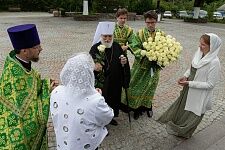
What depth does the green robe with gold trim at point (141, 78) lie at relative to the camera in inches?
231

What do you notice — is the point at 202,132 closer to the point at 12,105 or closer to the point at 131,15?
the point at 12,105

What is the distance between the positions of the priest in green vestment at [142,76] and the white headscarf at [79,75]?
305 cm

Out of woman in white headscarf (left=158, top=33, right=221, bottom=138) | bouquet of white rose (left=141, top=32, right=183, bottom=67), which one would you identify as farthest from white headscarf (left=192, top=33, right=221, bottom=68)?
bouquet of white rose (left=141, top=32, right=183, bottom=67)

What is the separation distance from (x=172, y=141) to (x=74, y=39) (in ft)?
35.3

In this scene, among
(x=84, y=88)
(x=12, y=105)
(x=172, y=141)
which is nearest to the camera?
(x=84, y=88)

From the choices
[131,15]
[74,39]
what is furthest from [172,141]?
[131,15]

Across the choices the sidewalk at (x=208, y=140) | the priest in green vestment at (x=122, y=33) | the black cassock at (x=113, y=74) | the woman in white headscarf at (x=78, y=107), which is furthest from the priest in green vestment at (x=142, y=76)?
the woman in white headscarf at (x=78, y=107)

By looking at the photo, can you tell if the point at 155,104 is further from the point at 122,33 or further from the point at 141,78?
the point at 122,33

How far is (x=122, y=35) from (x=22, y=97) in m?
3.23

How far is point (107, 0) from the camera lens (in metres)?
30.1

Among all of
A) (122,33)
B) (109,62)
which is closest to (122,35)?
(122,33)

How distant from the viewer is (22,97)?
323 cm

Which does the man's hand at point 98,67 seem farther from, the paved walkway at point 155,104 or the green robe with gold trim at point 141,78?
the paved walkway at point 155,104

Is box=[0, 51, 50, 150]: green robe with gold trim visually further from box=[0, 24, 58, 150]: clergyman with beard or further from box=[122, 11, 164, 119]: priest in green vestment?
box=[122, 11, 164, 119]: priest in green vestment
